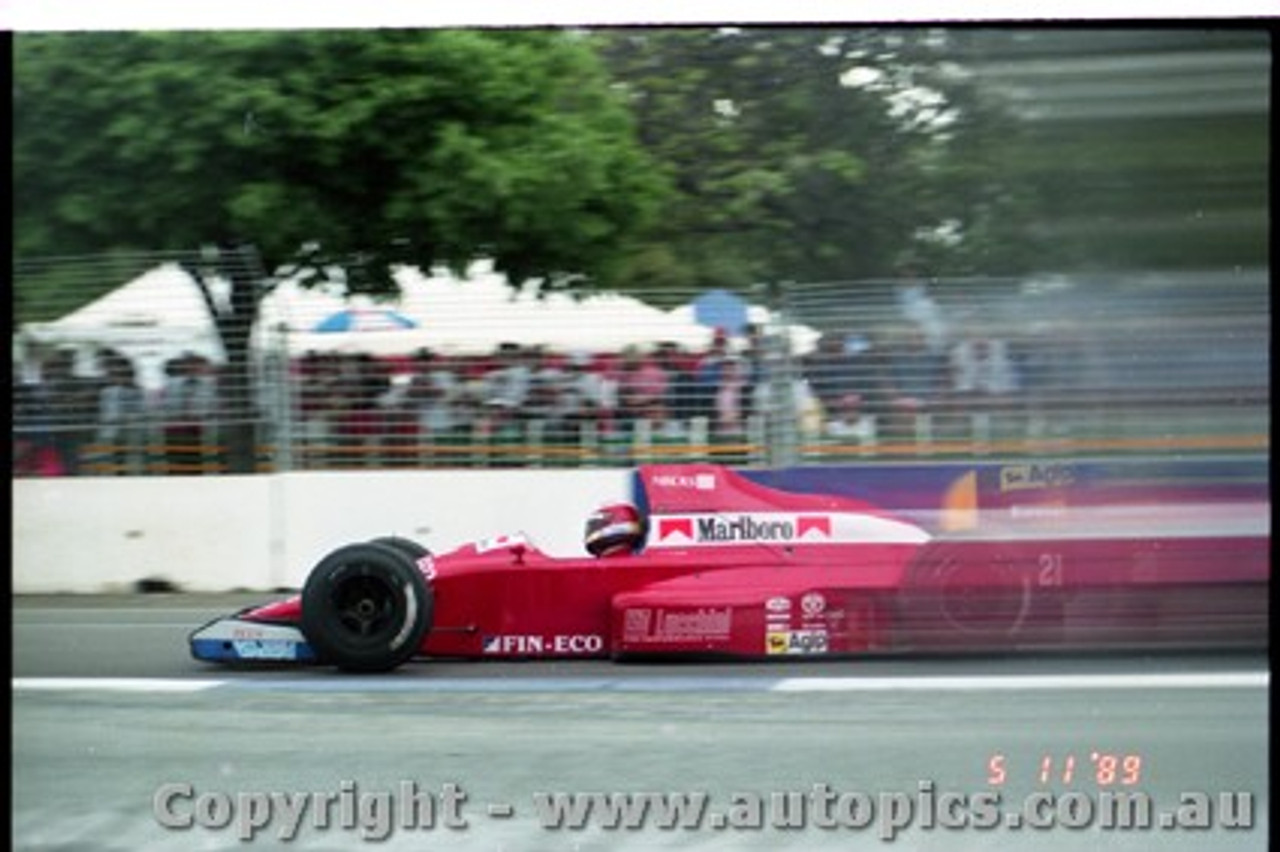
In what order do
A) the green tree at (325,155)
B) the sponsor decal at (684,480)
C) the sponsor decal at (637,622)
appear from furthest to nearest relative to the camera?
the sponsor decal at (637,622) → the sponsor decal at (684,480) → the green tree at (325,155)

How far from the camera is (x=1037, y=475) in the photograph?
462 centimetres

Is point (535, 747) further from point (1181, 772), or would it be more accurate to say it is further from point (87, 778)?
point (1181, 772)

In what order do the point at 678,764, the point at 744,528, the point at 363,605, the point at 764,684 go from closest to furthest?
the point at 678,764 < the point at 764,684 < the point at 363,605 < the point at 744,528

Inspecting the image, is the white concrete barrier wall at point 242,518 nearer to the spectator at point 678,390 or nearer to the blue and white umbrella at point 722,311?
the spectator at point 678,390

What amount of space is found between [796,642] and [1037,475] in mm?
693

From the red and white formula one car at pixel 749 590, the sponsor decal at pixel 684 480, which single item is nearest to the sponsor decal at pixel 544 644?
the red and white formula one car at pixel 749 590

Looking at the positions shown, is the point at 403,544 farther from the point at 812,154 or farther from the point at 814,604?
the point at 812,154

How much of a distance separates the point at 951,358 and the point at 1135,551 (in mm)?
518

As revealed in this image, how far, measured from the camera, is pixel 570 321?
4590 millimetres

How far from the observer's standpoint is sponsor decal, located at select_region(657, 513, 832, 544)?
4.82 m

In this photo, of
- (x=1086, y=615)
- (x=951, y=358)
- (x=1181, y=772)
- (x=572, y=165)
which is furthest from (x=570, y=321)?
(x=1181, y=772)

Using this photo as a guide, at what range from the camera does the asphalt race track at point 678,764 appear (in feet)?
15.1

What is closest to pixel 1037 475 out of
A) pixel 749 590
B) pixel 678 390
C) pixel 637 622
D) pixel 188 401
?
pixel 678 390

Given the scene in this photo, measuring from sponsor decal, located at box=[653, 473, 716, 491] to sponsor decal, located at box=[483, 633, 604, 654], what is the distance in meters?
0.56
